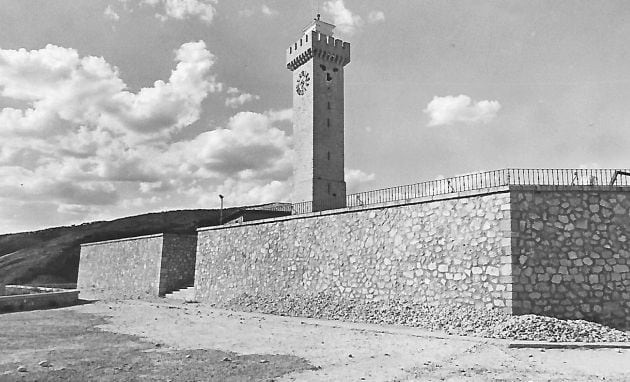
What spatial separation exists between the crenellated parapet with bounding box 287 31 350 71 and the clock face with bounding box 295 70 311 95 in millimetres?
984

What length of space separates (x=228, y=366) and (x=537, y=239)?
8.51 metres

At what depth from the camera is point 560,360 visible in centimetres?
922

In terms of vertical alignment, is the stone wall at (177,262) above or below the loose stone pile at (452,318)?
above

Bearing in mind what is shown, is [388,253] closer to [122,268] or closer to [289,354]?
[289,354]

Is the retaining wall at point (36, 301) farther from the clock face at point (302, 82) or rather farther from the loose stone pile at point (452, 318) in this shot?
the clock face at point (302, 82)

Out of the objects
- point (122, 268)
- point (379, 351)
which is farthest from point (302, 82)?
point (379, 351)

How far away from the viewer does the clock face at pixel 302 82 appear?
3434 cm

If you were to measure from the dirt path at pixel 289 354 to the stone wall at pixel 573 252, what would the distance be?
2.00 m

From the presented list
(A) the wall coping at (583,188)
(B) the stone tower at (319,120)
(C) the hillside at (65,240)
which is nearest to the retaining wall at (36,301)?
(B) the stone tower at (319,120)

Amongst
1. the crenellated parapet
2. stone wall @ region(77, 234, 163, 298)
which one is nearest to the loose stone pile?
stone wall @ region(77, 234, 163, 298)

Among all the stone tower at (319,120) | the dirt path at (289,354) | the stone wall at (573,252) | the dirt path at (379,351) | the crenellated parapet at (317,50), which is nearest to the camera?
the dirt path at (289,354)

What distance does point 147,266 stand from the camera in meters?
28.9

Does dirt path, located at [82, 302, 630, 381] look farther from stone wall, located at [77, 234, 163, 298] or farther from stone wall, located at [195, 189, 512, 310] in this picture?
stone wall, located at [77, 234, 163, 298]

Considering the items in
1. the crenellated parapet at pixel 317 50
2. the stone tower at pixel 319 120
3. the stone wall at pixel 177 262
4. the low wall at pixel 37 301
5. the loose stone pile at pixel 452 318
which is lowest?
the low wall at pixel 37 301
